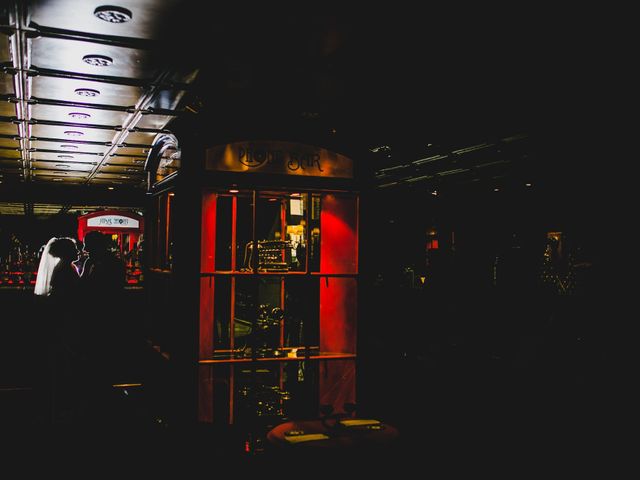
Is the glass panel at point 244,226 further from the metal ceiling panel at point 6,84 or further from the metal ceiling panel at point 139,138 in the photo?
the metal ceiling panel at point 139,138

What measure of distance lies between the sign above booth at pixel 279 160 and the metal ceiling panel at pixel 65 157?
8.06m

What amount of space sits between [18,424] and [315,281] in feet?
12.2

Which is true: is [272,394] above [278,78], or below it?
below

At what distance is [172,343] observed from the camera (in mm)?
4551

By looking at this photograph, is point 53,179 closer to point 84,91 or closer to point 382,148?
point 84,91

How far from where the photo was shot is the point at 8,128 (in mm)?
8953

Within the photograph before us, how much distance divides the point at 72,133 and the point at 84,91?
273cm

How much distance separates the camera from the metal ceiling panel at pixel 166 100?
22.1 feet

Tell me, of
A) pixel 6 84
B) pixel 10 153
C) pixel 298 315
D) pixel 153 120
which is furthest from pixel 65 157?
pixel 298 315

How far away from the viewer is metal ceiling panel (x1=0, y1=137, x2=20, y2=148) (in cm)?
988

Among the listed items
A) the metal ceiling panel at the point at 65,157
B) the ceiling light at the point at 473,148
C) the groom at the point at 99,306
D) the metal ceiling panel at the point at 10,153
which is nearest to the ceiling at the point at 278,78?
the ceiling light at the point at 473,148

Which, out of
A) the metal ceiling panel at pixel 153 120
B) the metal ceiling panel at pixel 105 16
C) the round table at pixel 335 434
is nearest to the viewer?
the round table at pixel 335 434

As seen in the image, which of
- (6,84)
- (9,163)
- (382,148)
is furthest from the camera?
(9,163)

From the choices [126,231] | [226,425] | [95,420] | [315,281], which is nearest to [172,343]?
[226,425]
